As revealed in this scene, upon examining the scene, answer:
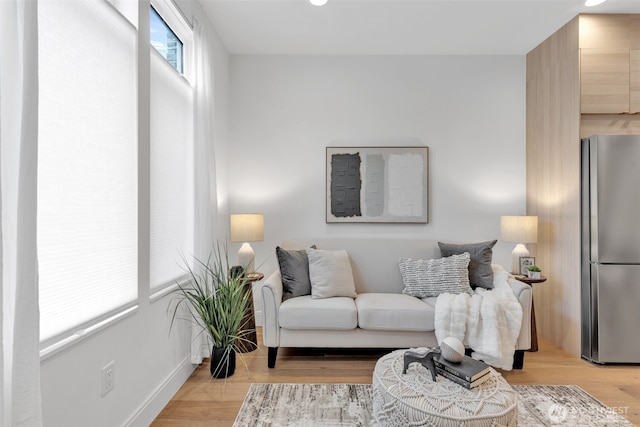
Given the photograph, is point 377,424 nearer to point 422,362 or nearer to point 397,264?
point 422,362

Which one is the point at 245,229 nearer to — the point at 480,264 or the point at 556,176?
the point at 480,264

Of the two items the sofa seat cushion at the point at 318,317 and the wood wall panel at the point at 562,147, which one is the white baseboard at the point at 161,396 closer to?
the sofa seat cushion at the point at 318,317

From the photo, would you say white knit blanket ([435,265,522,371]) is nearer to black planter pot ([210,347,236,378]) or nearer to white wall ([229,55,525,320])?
white wall ([229,55,525,320])

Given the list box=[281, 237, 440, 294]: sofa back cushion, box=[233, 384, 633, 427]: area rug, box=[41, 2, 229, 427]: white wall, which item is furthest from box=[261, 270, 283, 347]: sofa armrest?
box=[281, 237, 440, 294]: sofa back cushion

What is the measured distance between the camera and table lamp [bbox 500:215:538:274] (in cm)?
324

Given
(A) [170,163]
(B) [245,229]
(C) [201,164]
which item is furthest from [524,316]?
(A) [170,163]

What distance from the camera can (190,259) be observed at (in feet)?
8.87

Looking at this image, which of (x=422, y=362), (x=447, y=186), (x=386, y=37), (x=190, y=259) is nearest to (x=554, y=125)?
→ (x=447, y=186)

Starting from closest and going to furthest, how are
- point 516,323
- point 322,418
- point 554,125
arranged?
point 322,418 < point 516,323 < point 554,125

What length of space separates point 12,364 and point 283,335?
192cm

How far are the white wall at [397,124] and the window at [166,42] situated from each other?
3.40ft

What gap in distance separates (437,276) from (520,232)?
95 cm

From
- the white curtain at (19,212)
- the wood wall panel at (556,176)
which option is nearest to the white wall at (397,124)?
the wood wall panel at (556,176)

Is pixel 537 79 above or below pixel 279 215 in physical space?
above
